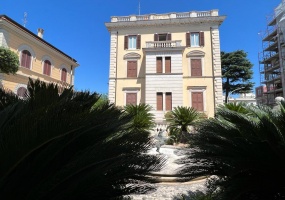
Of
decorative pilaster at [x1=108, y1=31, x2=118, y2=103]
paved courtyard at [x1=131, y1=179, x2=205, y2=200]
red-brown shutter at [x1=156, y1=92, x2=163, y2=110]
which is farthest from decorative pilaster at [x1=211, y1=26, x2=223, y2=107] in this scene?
paved courtyard at [x1=131, y1=179, x2=205, y2=200]

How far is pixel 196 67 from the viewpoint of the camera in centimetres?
2128

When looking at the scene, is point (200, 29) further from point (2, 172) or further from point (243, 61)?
point (2, 172)

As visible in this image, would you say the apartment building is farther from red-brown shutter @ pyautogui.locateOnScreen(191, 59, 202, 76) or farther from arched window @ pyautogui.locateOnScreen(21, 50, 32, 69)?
arched window @ pyautogui.locateOnScreen(21, 50, 32, 69)

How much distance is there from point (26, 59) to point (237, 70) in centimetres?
2616

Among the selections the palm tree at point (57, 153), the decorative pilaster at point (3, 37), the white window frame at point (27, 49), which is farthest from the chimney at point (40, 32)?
the palm tree at point (57, 153)

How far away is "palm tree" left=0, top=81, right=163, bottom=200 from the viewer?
4.96ft

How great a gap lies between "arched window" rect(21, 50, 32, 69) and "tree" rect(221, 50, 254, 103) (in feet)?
80.0

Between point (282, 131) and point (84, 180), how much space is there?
84.1 inches

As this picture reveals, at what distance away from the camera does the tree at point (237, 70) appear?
3086 cm

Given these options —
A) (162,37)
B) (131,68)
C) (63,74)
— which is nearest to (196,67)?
(162,37)

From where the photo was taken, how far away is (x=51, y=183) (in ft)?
5.49

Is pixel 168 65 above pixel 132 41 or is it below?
below

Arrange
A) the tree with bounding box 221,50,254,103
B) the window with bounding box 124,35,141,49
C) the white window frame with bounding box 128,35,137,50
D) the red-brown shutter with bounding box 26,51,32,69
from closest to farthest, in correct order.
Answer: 1. the red-brown shutter with bounding box 26,51,32,69
2. the window with bounding box 124,35,141,49
3. the white window frame with bounding box 128,35,137,50
4. the tree with bounding box 221,50,254,103

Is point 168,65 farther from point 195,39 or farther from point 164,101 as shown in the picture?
point 195,39
